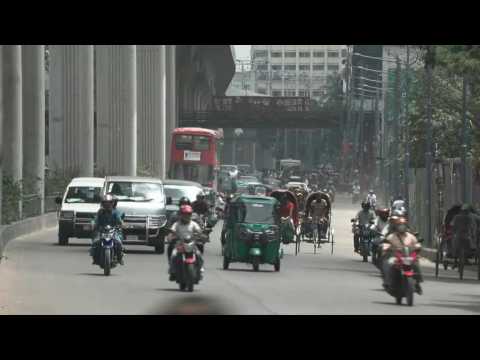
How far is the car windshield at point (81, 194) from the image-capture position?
131 feet

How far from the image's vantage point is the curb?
41200 mm

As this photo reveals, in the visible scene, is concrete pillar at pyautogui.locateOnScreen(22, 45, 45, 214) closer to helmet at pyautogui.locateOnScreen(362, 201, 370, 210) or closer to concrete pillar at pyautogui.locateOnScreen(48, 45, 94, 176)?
concrete pillar at pyautogui.locateOnScreen(48, 45, 94, 176)

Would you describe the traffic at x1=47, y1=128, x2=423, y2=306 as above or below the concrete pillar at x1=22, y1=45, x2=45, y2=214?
below

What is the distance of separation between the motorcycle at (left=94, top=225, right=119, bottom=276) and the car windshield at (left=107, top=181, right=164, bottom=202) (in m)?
8.61

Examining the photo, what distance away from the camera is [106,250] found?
1132 inches

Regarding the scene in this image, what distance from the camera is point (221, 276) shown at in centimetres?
3033

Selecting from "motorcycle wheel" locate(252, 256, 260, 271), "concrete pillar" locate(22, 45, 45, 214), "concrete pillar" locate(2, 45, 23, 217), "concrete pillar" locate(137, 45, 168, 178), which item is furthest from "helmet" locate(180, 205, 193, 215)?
"concrete pillar" locate(137, 45, 168, 178)

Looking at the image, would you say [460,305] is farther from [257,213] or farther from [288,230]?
[288,230]

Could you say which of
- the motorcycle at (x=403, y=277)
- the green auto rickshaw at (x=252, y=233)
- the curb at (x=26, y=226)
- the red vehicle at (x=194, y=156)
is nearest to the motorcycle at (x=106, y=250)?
the green auto rickshaw at (x=252, y=233)

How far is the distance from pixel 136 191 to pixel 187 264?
1363cm

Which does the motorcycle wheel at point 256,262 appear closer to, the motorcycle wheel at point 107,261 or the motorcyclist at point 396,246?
the motorcycle wheel at point 107,261
